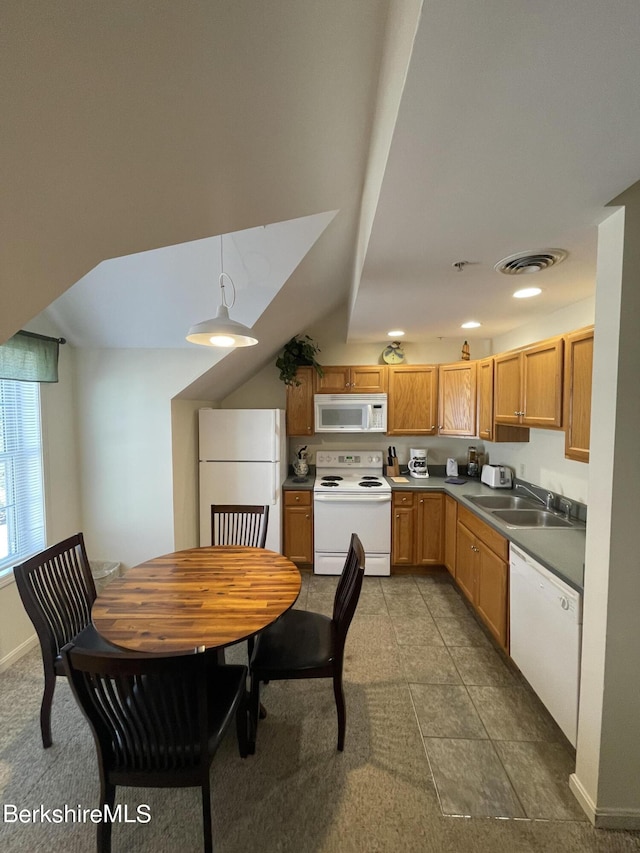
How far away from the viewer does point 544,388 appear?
2.20 m

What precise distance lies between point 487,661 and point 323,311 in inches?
119

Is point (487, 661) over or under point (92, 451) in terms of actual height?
under

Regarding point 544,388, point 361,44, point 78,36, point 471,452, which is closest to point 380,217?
point 361,44

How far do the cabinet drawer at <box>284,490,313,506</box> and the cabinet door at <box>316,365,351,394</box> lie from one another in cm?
108

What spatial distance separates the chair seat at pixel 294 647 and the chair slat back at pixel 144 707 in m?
0.47

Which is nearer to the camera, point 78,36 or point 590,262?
point 78,36

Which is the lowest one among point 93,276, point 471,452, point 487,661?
point 487,661

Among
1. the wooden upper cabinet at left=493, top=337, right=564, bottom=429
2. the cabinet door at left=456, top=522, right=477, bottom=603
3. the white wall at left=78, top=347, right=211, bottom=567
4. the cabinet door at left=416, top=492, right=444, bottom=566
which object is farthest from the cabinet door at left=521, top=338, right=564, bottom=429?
the white wall at left=78, top=347, right=211, bottom=567

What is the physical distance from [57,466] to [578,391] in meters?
3.57

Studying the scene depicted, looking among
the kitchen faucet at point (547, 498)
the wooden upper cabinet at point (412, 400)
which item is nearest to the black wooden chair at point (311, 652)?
the kitchen faucet at point (547, 498)

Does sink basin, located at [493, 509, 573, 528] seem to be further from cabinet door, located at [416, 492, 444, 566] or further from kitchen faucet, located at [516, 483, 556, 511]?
cabinet door, located at [416, 492, 444, 566]

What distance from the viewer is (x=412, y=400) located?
12.3 feet

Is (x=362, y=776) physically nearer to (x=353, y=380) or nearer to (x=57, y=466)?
(x=57, y=466)

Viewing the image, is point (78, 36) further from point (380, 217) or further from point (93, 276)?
point (93, 276)
